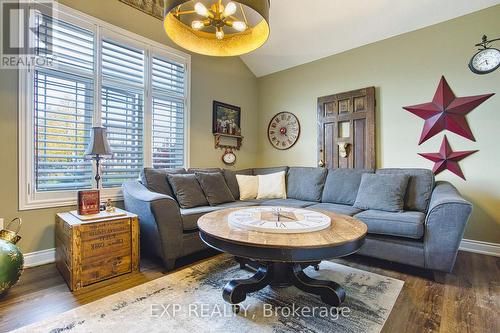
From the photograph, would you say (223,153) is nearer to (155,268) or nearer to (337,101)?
(337,101)

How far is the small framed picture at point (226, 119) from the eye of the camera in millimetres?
4039

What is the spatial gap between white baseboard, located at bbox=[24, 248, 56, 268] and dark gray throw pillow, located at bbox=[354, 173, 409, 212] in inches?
129

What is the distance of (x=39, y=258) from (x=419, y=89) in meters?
4.62

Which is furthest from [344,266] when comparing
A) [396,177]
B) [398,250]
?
[396,177]

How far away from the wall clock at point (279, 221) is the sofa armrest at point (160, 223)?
2.30 ft

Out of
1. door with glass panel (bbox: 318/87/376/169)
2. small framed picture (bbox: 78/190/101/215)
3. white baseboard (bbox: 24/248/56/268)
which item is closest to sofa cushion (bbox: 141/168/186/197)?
small framed picture (bbox: 78/190/101/215)

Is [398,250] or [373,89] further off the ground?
[373,89]

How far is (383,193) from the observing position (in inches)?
108

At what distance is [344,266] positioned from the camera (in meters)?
2.40

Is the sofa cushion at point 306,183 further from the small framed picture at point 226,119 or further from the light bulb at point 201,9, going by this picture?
the light bulb at point 201,9

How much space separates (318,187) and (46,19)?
3556 mm

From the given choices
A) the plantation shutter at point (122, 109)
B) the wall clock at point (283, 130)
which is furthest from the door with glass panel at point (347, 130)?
the plantation shutter at point (122, 109)

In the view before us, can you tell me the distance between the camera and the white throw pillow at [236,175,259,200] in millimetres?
3601

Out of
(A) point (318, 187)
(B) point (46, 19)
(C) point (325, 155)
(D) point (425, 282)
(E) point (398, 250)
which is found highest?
(B) point (46, 19)
